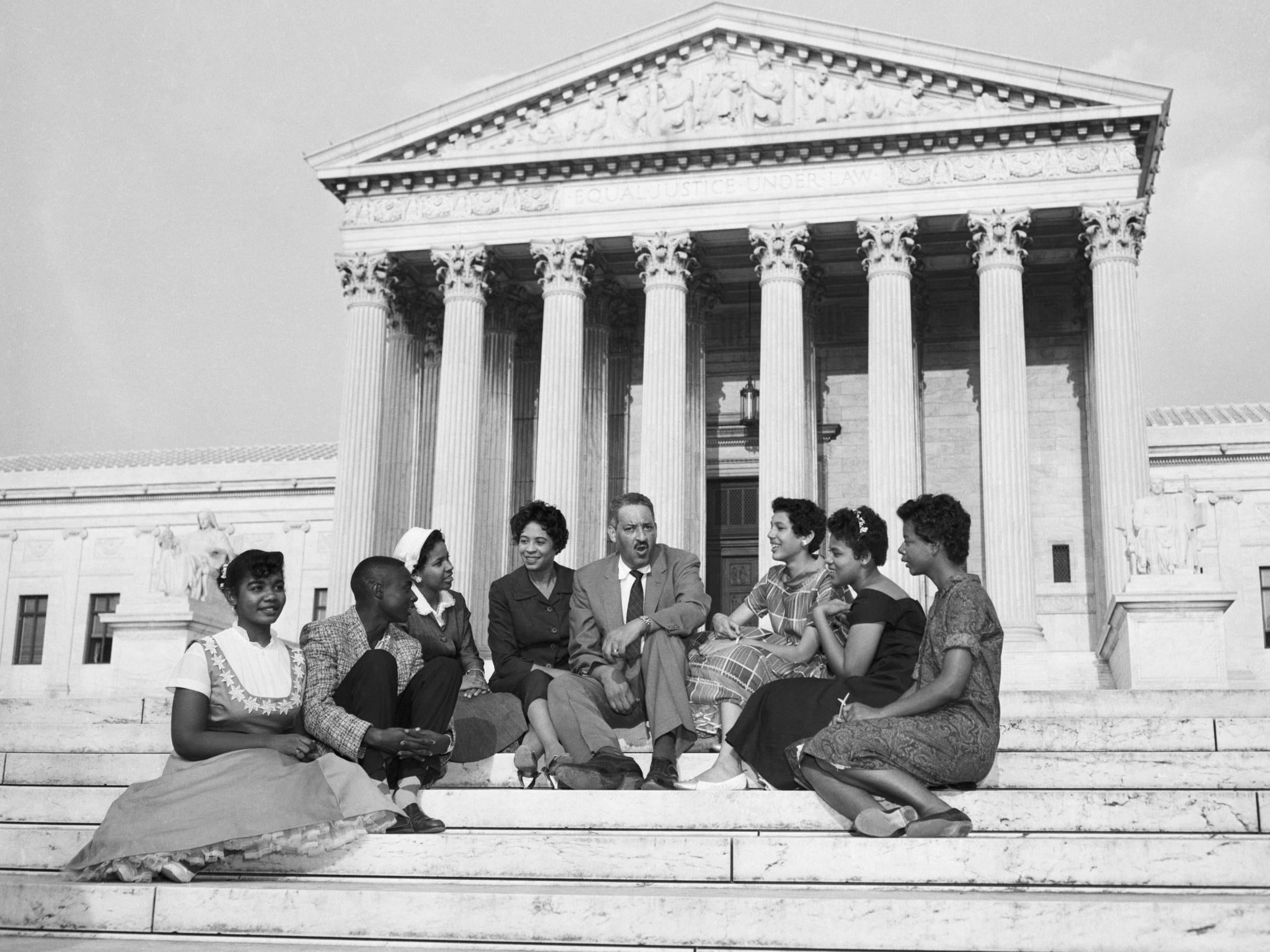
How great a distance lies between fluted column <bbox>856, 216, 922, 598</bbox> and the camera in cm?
2994

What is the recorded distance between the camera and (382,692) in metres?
9.43

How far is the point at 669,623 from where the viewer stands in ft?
34.9

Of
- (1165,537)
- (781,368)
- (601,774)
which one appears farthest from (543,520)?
(781,368)

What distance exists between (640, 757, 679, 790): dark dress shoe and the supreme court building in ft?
Answer: 62.5

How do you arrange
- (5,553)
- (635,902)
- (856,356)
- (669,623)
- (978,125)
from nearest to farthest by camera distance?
1. (635,902)
2. (669,623)
3. (978,125)
4. (856,356)
5. (5,553)

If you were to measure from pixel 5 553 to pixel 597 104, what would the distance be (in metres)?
25.7

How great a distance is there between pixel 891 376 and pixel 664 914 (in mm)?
24515

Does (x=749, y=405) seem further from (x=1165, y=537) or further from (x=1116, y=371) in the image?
(x=1165, y=537)

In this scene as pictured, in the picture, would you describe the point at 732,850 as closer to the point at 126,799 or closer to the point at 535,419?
the point at 126,799

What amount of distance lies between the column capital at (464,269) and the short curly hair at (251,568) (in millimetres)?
24966

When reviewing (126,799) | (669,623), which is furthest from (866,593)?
(126,799)

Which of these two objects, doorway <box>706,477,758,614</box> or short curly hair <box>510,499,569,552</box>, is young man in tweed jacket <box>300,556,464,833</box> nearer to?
short curly hair <box>510,499,569,552</box>

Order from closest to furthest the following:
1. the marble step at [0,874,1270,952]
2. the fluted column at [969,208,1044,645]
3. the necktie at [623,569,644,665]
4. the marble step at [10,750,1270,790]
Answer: the marble step at [0,874,1270,952] < the marble step at [10,750,1270,790] < the necktie at [623,569,644,665] < the fluted column at [969,208,1044,645]

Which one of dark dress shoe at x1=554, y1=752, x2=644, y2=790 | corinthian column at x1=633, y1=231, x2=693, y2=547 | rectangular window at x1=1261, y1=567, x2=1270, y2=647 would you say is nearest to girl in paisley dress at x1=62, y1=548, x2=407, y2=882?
dark dress shoe at x1=554, y1=752, x2=644, y2=790
